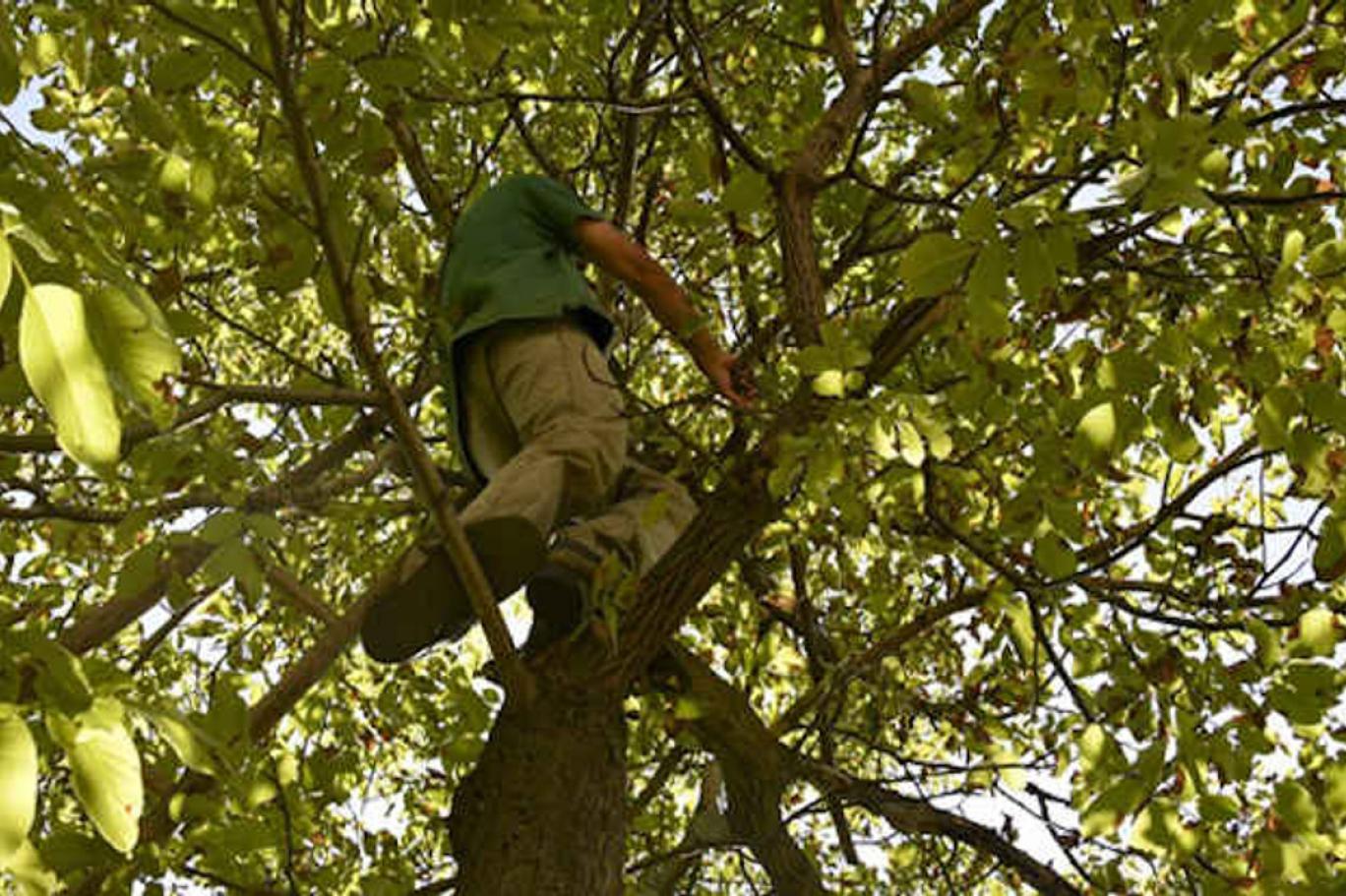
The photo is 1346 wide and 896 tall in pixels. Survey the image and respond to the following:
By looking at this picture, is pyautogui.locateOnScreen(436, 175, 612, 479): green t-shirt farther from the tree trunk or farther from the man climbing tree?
the tree trunk

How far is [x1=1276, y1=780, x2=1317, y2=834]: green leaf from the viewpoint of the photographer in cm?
219

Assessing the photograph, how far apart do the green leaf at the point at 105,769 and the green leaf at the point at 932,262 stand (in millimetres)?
1180

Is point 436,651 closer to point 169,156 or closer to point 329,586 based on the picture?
point 329,586

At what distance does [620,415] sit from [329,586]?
2.96 m

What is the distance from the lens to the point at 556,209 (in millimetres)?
3791

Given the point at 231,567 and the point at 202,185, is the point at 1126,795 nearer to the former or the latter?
the point at 231,567

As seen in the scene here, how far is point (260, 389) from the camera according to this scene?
2.03 m

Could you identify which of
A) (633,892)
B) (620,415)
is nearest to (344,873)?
(633,892)

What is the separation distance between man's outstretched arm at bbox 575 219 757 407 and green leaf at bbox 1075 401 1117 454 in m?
1.13

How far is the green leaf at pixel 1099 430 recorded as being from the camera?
81.8 inches

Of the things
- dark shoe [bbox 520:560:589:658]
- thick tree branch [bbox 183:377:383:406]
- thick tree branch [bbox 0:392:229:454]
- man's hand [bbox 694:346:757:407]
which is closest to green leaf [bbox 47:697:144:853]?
thick tree branch [bbox 183:377:383:406]

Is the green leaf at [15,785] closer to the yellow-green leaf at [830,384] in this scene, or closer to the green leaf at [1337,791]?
the yellow-green leaf at [830,384]

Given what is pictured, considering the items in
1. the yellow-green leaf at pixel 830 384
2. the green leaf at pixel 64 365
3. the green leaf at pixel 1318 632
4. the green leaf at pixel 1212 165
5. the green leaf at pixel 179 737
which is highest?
the yellow-green leaf at pixel 830 384

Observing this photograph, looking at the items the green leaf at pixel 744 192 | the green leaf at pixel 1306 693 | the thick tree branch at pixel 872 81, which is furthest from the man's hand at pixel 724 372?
the green leaf at pixel 1306 693
